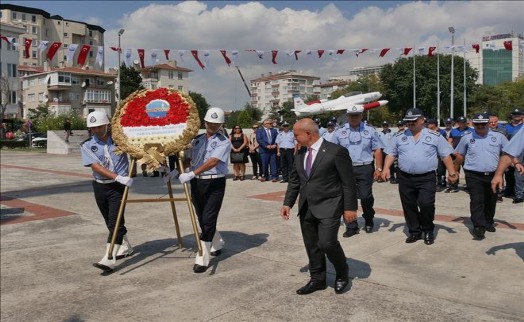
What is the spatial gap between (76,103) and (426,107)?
192ft

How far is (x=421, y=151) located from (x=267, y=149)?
7.74 m

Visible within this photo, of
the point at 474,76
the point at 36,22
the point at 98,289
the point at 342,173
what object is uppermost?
the point at 36,22

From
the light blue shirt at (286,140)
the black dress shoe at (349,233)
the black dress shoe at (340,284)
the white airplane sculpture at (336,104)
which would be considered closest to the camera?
the black dress shoe at (340,284)

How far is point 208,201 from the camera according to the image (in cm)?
553

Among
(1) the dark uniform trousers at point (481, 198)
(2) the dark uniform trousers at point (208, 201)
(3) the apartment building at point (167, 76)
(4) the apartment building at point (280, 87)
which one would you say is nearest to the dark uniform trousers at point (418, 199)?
(1) the dark uniform trousers at point (481, 198)

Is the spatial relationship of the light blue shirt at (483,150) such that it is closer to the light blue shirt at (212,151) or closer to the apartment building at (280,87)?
the light blue shirt at (212,151)

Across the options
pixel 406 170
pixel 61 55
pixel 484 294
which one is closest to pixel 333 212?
pixel 484 294

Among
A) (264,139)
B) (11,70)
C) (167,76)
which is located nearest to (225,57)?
(264,139)

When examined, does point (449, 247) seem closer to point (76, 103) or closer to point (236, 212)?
point (236, 212)

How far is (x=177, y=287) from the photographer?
482 centimetres

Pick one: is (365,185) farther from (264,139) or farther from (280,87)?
(280,87)

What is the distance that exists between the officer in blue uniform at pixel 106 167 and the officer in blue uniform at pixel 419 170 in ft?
11.6

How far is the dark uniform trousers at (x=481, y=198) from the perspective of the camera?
6551 millimetres

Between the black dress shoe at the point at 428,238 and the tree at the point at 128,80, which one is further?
the tree at the point at 128,80
